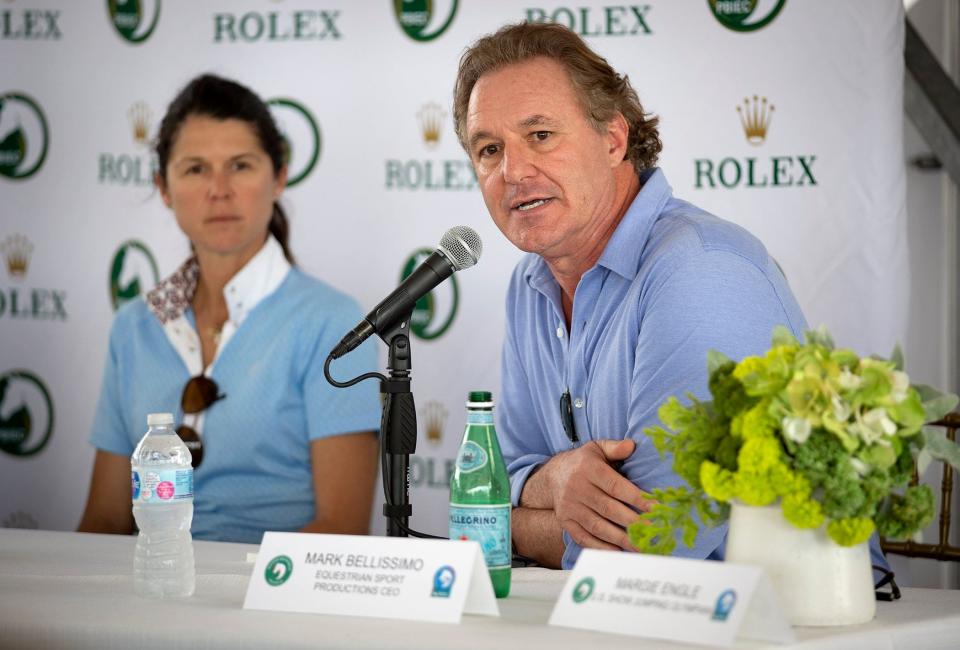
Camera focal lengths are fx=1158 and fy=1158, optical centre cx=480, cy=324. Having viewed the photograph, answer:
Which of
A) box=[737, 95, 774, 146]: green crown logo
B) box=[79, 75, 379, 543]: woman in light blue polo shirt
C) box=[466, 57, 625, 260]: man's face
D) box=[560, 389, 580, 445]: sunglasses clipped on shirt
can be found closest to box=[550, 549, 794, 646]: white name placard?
box=[560, 389, 580, 445]: sunglasses clipped on shirt

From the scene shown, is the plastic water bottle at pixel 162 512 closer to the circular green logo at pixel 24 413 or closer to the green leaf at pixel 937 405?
the green leaf at pixel 937 405

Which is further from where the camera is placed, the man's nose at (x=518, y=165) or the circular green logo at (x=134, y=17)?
the circular green logo at (x=134, y=17)

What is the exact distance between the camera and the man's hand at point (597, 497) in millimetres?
1704

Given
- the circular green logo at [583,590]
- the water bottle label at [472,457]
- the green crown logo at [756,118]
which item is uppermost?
the green crown logo at [756,118]

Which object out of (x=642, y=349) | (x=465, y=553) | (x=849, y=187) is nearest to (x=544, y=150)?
(x=642, y=349)

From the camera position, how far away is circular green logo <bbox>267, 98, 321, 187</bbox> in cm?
312

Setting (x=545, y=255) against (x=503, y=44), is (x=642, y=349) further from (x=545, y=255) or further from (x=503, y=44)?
(x=503, y=44)

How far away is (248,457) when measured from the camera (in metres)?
2.83

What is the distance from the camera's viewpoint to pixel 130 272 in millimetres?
3312

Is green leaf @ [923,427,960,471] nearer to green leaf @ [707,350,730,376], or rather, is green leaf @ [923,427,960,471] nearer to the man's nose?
green leaf @ [707,350,730,376]

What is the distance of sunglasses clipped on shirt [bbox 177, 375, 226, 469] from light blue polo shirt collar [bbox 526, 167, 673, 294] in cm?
125

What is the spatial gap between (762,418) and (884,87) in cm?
164

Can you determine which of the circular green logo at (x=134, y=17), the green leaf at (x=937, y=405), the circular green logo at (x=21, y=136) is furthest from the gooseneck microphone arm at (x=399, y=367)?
the circular green logo at (x=21, y=136)

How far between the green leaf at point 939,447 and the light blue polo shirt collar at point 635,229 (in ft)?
2.68
